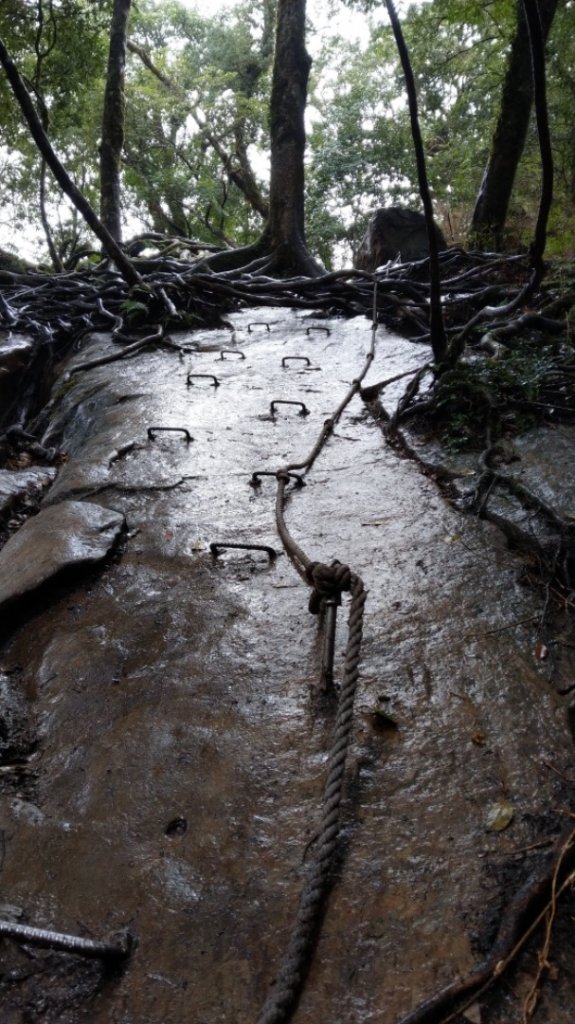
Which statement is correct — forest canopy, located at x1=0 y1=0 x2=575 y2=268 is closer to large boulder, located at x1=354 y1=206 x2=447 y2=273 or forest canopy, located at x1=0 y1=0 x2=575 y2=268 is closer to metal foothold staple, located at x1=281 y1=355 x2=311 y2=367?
large boulder, located at x1=354 y1=206 x2=447 y2=273

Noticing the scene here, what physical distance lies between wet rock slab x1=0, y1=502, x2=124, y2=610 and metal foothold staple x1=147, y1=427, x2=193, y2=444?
86cm

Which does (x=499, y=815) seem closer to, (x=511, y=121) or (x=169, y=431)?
(x=169, y=431)

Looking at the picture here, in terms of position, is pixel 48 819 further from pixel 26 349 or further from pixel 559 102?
pixel 559 102

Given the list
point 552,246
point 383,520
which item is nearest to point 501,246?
point 552,246

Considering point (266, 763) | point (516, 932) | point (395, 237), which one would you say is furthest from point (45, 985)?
point (395, 237)

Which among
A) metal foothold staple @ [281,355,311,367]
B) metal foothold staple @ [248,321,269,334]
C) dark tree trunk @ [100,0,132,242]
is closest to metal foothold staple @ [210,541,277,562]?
metal foothold staple @ [281,355,311,367]

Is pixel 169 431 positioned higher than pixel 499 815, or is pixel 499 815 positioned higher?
pixel 169 431

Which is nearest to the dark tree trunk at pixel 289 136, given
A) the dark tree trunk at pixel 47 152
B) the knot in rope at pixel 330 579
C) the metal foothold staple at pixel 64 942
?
the dark tree trunk at pixel 47 152

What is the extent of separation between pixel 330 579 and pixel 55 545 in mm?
1430

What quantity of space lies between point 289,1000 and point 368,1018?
0.15m

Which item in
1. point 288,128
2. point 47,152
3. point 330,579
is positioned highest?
point 288,128

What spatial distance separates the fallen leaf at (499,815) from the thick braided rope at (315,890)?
37 cm

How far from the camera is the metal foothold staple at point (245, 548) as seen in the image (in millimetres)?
2658

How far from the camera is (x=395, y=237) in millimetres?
9438
